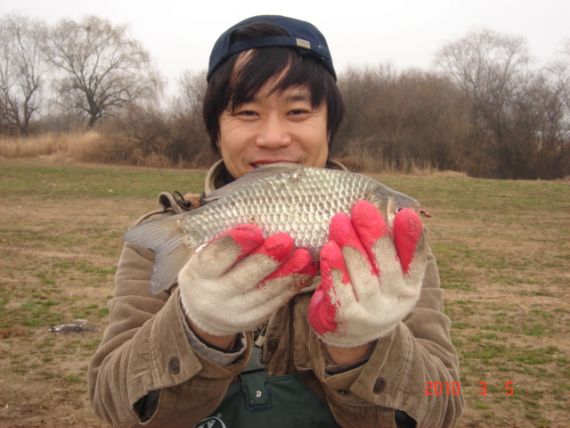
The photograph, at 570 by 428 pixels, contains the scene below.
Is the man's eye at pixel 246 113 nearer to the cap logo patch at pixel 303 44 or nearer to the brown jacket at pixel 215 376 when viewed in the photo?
the cap logo patch at pixel 303 44

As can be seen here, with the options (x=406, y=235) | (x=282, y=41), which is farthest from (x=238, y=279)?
(x=282, y=41)

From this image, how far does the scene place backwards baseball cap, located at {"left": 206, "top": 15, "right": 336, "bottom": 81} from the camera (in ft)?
7.20

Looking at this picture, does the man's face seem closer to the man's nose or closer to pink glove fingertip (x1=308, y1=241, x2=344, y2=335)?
the man's nose

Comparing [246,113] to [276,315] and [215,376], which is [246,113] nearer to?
[276,315]

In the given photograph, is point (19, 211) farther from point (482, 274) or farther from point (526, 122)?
point (526, 122)

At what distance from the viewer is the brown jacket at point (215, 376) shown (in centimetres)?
170

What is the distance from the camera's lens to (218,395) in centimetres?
178

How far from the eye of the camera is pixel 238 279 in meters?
1.58

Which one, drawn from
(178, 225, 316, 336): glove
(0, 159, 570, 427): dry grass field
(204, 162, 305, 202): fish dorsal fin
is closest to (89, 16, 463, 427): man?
(178, 225, 316, 336): glove

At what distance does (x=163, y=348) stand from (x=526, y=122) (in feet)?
117

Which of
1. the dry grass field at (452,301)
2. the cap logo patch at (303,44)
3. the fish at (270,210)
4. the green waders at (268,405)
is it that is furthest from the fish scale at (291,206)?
the dry grass field at (452,301)

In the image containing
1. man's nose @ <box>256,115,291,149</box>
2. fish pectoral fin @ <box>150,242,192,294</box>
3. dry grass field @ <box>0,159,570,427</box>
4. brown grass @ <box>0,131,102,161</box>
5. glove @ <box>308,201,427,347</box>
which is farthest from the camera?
brown grass @ <box>0,131,102,161</box>

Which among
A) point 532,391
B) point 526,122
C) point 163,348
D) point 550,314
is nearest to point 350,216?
point 163,348

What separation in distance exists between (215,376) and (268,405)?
0.89 feet
